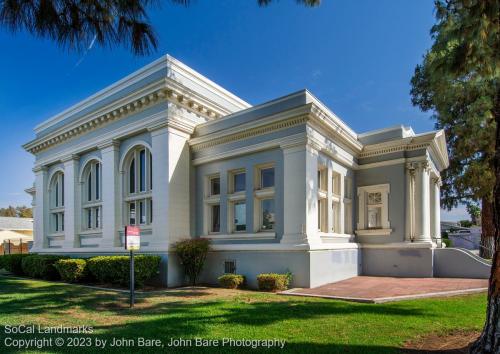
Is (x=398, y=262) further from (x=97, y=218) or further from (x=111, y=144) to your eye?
(x=97, y=218)

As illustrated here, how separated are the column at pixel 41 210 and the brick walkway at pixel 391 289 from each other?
16351mm

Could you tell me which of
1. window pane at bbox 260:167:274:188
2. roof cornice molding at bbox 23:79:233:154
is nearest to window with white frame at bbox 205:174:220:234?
window pane at bbox 260:167:274:188

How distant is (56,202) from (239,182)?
1276 cm

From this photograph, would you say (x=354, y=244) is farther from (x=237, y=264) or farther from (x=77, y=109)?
(x=77, y=109)

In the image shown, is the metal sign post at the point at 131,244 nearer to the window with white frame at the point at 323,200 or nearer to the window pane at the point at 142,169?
the window pane at the point at 142,169

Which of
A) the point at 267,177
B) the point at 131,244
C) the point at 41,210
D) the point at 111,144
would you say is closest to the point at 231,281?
the point at 267,177

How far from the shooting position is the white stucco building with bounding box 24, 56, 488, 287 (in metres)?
12.3

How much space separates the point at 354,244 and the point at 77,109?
603 inches

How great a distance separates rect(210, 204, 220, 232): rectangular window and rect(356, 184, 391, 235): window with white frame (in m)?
6.28

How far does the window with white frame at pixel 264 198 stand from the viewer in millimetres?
12945

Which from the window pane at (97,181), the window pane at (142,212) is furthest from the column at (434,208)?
the window pane at (97,181)

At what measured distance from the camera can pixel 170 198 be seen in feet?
45.0

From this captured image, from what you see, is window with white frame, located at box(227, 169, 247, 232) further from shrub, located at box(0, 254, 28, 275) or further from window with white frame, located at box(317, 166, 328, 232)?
shrub, located at box(0, 254, 28, 275)

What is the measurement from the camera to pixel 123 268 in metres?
12.8
